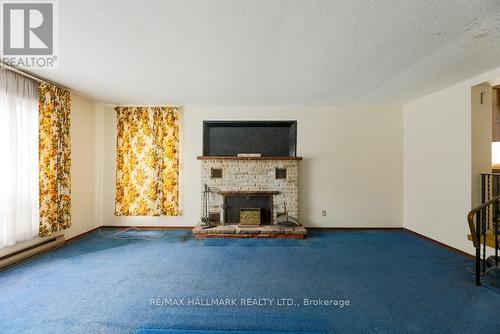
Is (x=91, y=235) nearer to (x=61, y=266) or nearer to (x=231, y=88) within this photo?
(x=61, y=266)

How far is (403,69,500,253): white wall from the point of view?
3268 millimetres

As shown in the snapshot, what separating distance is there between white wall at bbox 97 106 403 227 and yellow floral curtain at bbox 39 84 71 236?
3.11 feet

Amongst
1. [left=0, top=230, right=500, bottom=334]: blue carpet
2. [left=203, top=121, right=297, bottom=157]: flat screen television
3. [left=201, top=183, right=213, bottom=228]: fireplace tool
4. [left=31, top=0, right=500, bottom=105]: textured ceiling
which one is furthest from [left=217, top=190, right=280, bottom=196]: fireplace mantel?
[left=31, top=0, right=500, bottom=105]: textured ceiling

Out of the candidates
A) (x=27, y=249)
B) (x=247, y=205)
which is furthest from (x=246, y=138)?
(x=27, y=249)

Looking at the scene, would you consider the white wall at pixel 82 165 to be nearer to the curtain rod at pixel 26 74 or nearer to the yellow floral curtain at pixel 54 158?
Answer: the yellow floral curtain at pixel 54 158

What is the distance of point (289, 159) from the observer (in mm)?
4469

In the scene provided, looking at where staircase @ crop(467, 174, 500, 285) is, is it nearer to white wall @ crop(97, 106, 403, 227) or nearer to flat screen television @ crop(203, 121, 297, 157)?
white wall @ crop(97, 106, 403, 227)

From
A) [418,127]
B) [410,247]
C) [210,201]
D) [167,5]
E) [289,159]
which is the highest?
[167,5]

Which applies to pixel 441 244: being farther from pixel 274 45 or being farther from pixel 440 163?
pixel 274 45

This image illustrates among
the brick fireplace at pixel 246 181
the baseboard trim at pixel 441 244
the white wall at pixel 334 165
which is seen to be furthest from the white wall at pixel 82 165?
the baseboard trim at pixel 441 244

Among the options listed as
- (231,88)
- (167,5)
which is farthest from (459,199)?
(167,5)

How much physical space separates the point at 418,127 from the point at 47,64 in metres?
5.89

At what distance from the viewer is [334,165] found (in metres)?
4.61

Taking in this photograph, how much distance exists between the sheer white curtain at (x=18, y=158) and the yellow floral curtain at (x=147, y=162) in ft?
4.57
